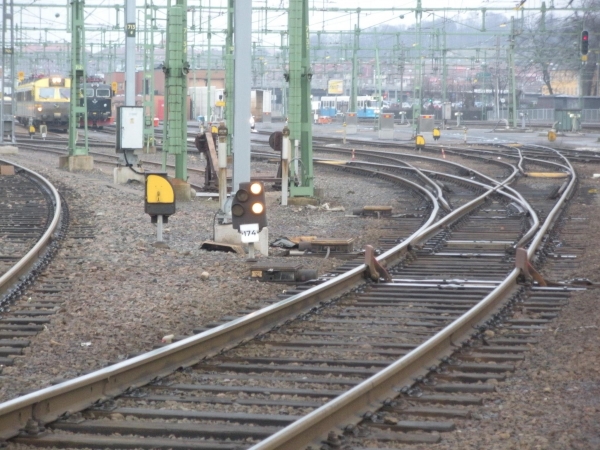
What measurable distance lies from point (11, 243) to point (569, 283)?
286 inches

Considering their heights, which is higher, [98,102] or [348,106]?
[348,106]

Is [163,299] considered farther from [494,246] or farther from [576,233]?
[576,233]

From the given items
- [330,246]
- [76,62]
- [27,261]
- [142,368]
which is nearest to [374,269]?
[330,246]

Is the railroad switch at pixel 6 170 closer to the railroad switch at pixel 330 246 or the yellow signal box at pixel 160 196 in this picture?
the yellow signal box at pixel 160 196

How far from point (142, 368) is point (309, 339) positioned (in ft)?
5.70

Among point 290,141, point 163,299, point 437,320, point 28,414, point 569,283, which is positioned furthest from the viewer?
point 290,141

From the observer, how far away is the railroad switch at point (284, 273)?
10781 mm

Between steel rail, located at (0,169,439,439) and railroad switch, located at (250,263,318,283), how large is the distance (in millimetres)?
937

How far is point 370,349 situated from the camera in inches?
301

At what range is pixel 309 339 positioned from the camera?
26.2 feet

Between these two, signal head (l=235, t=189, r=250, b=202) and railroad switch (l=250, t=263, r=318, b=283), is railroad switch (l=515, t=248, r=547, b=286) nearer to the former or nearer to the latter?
railroad switch (l=250, t=263, r=318, b=283)

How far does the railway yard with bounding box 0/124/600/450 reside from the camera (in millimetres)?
5547

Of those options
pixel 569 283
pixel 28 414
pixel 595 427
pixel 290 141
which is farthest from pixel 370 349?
pixel 290 141

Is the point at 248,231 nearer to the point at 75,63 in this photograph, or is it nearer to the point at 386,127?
the point at 75,63
